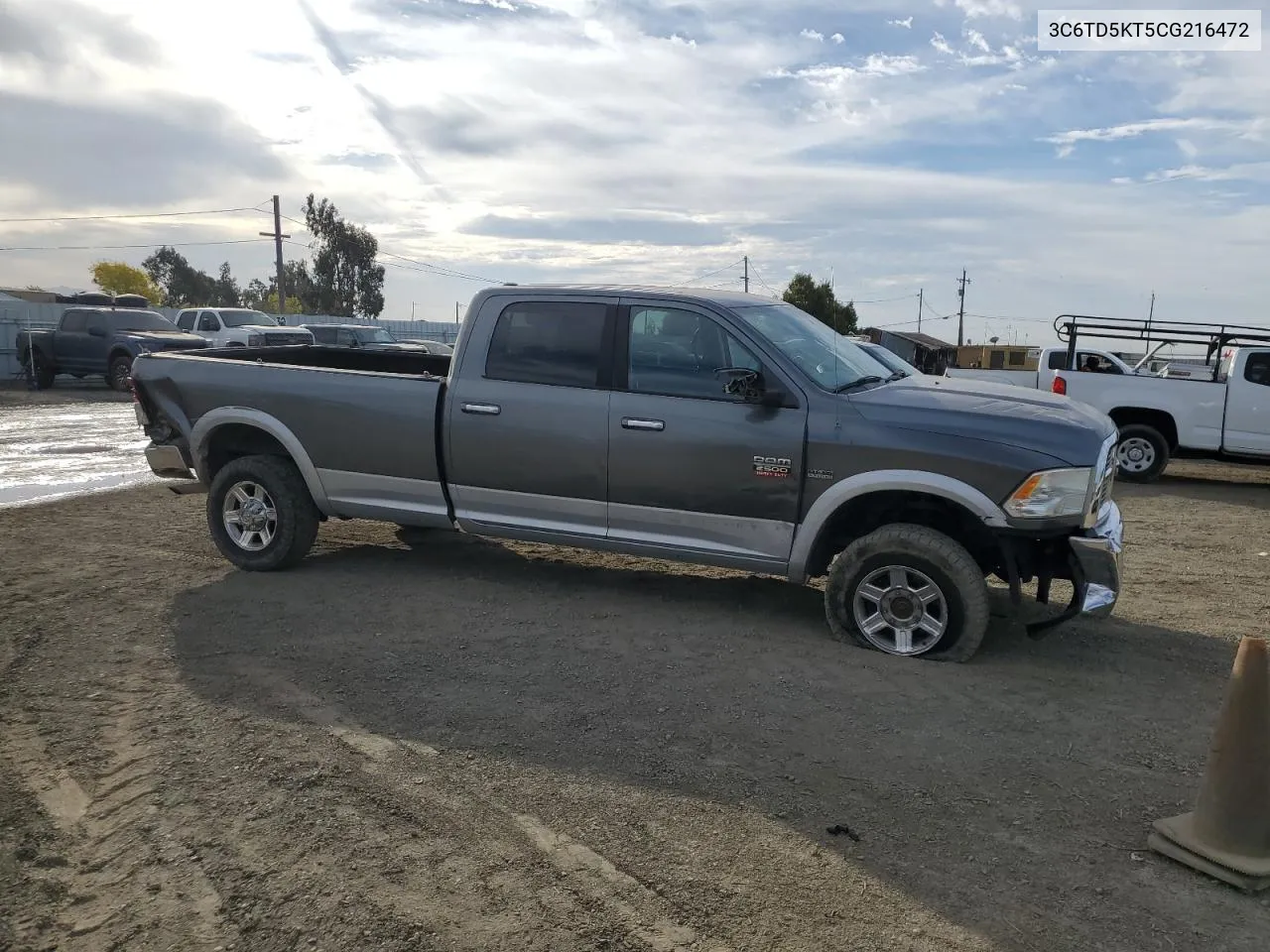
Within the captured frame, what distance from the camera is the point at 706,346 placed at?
19.2ft

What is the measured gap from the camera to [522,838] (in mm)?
3477

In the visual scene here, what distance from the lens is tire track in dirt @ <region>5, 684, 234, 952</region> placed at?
298 cm

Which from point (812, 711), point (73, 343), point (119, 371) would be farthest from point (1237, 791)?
point (73, 343)

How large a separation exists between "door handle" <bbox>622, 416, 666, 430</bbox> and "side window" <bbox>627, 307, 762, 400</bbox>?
0.60ft

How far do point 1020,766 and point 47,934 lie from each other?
3.48 meters

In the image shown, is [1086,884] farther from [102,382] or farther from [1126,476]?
[102,382]

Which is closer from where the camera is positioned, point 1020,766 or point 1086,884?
point 1086,884

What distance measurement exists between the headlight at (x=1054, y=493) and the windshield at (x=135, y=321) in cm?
2284

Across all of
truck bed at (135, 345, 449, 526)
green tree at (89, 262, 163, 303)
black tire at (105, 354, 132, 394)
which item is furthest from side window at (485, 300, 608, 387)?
green tree at (89, 262, 163, 303)

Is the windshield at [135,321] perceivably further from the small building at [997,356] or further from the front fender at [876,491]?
the small building at [997,356]

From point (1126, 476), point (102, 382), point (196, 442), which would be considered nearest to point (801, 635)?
point (196, 442)

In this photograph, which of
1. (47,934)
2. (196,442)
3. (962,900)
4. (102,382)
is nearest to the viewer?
(47,934)

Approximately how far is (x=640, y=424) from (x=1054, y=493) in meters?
2.25

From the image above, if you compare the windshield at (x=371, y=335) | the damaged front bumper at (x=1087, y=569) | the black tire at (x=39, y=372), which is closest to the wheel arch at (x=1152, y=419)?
the damaged front bumper at (x=1087, y=569)
